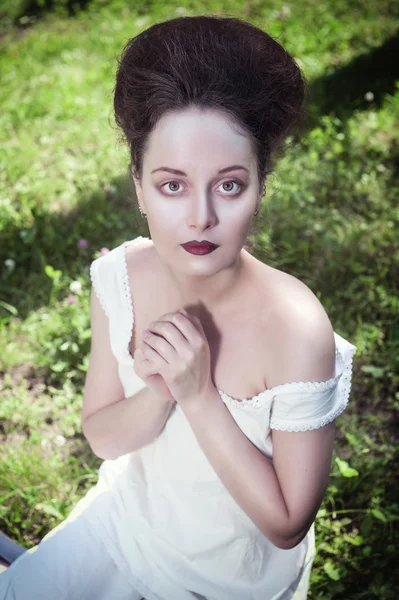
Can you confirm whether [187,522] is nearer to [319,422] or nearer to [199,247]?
[319,422]

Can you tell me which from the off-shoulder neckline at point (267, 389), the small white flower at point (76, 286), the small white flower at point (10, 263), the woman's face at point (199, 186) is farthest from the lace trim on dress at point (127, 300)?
the small white flower at point (10, 263)

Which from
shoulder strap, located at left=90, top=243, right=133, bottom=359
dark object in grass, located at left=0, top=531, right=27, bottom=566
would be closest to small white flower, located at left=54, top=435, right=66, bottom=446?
dark object in grass, located at left=0, top=531, right=27, bottom=566

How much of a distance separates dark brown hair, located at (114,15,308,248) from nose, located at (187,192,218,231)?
0.57ft

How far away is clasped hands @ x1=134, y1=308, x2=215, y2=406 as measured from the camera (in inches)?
59.7

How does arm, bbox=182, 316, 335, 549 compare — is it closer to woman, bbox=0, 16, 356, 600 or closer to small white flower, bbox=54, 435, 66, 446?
woman, bbox=0, 16, 356, 600

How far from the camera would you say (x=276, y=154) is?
161 cm

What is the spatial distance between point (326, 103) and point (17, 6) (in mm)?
4187

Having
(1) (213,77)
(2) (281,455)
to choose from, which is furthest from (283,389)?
(1) (213,77)

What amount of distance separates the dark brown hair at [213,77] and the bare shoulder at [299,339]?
33cm

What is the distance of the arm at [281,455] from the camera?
1554 mm

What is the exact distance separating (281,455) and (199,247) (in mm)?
582

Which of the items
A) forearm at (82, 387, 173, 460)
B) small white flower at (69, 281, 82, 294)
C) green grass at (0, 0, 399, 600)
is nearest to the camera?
forearm at (82, 387, 173, 460)

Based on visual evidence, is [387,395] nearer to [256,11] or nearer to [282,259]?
[282,259]

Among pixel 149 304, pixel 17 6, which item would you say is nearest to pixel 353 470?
pixel 149 304
